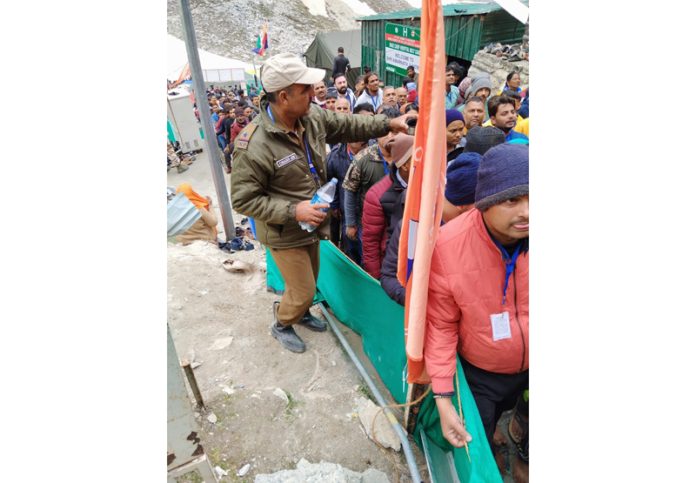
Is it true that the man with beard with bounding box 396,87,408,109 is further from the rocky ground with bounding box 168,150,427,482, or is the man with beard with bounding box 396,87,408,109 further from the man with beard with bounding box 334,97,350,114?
the rocky ground with bounding box 168,150,427,482

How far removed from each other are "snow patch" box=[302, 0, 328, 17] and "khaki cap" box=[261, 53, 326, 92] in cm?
5415

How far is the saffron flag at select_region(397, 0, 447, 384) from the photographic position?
111cm

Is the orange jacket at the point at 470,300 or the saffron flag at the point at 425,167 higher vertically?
the saffron flag at the point at 425,167

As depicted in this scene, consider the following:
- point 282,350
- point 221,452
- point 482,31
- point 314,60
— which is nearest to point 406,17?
point 482,31

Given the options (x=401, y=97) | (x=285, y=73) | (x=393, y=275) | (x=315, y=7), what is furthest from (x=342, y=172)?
(x=315, y=7)

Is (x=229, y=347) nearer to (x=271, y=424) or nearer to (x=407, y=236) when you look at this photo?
(x=271, y=424)

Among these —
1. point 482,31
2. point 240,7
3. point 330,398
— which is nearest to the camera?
point 330,398

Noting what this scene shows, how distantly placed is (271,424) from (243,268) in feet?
8.01

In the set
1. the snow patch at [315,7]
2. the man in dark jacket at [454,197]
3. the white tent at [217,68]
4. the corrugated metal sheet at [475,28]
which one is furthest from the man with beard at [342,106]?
the snow patch at [315,7]

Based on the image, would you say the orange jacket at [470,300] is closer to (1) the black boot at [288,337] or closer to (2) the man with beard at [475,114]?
(1) the black boot at [288,337]

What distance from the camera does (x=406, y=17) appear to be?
15.8 meters

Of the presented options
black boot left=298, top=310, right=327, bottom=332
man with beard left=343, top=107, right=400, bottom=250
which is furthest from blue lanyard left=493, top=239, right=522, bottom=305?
black boot left=298, top=310, right=327, bottom=332

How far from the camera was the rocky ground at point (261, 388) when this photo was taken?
253cm

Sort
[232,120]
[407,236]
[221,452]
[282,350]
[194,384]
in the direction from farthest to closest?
1. [232,120]
2. [282,350]
3. [194,384]
4. [221,452]
5. [407,236]
